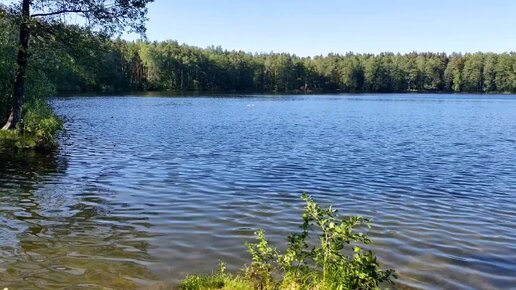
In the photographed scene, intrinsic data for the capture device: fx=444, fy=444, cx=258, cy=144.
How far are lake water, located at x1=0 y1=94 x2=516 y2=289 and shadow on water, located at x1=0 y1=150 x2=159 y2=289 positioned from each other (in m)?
0.04

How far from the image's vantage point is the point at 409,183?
19875 mm

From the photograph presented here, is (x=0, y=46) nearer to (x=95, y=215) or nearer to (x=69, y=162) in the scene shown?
(x=69, y=162)

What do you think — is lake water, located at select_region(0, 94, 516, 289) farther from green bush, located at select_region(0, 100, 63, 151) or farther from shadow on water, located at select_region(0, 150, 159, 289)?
green bush, located at select_region(0, 100, 63, 151)

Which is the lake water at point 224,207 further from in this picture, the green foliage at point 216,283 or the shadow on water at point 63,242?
the green foliage at point 216,283

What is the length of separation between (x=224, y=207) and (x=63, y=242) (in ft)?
18.1

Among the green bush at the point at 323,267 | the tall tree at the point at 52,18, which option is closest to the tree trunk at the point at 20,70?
the tall tree at the point at 52,18

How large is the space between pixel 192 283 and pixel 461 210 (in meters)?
11.0

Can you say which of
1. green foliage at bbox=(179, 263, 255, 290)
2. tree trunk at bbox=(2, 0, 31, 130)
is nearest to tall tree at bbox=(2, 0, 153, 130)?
tree trunk at bbox=(2, 0, 31, 130)

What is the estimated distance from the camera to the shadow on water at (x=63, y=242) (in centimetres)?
882

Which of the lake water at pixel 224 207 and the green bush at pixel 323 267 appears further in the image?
the lake water at pixel 224 207

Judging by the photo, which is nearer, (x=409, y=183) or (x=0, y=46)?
(x=409, y=183)

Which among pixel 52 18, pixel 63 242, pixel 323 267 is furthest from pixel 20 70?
pixel 323 267

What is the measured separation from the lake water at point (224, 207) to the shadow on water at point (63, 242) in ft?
0.12

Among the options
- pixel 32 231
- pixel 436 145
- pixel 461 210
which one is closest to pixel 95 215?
pixel 32 231
